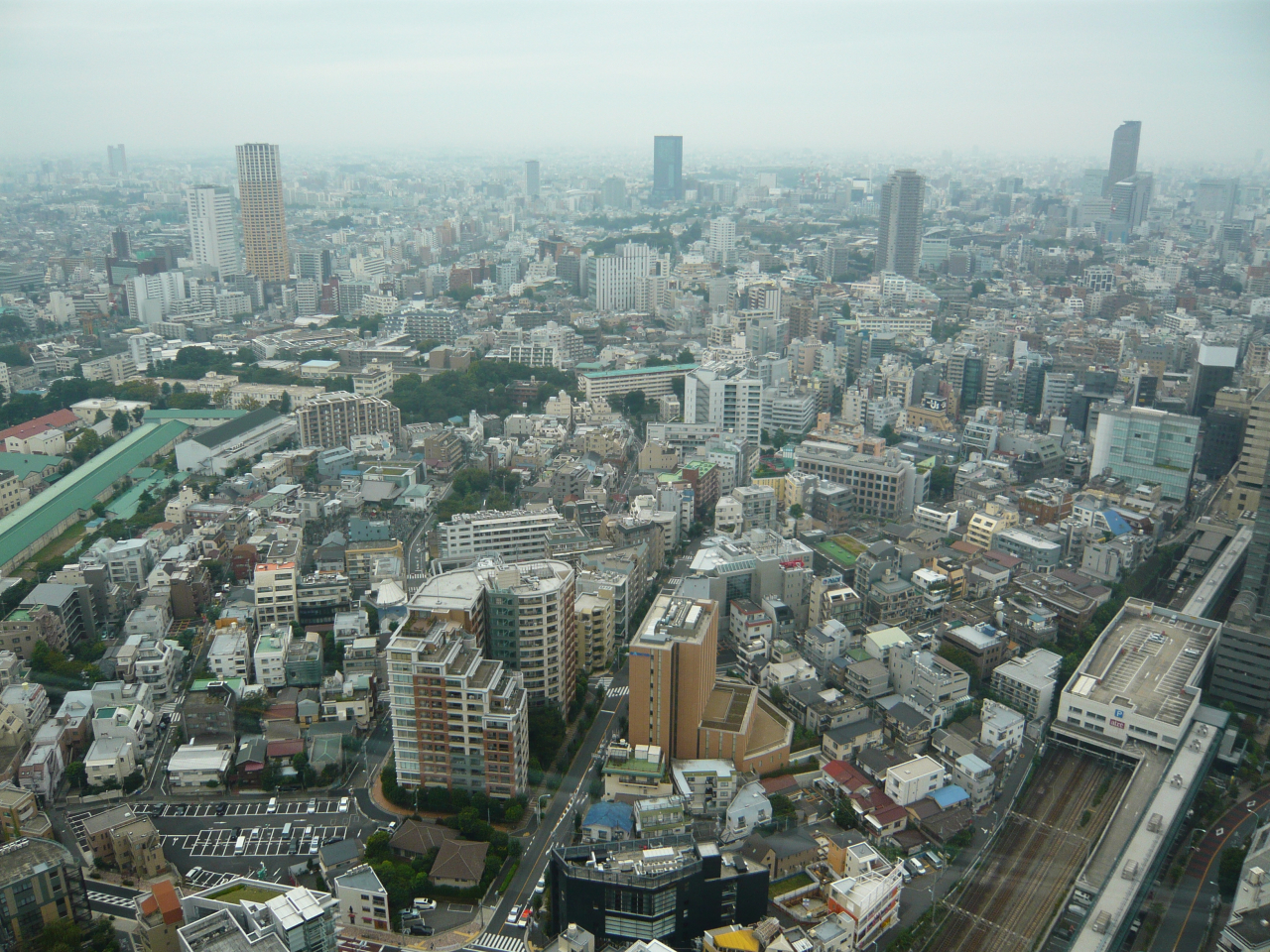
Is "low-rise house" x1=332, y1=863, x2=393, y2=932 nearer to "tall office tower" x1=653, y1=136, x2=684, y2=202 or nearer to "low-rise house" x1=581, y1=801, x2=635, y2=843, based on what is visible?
"low-rise house" x1=581, y1=801, x2=635, y2=843

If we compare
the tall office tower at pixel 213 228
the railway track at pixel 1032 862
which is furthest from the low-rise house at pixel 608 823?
the tall office tower at pixel 213 228

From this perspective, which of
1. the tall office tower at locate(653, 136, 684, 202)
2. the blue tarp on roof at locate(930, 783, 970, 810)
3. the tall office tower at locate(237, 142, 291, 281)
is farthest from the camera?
the tall office tower at locate(653, 136, 684, 202)

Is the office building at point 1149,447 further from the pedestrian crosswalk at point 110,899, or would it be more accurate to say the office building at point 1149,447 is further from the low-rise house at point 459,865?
the pedestrian crosswalk at point 110,899

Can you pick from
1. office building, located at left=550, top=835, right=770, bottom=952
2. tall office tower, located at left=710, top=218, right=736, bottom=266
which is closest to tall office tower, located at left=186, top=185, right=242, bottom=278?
tall office tower, located at left=710, top=218, right=736, bottom=266

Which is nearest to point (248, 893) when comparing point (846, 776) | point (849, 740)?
point (846, 776)

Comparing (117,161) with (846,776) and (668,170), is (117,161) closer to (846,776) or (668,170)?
(846,776)
